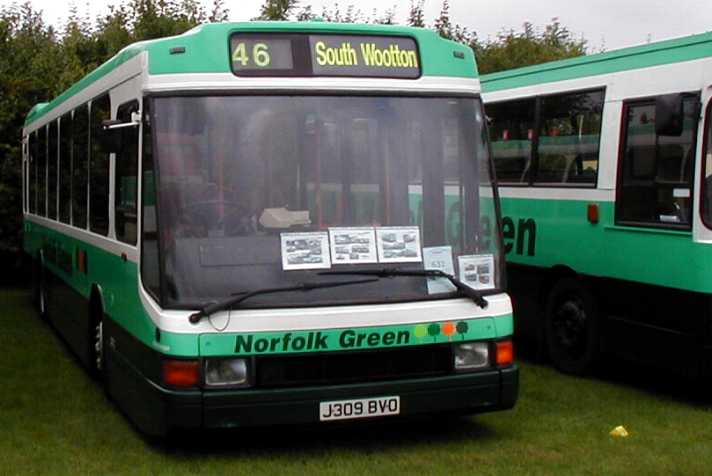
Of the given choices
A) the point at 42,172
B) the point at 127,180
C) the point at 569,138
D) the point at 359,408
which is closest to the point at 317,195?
the point at 359,408

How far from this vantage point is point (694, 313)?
375 inches

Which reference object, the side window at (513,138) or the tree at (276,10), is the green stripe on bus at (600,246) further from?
the tree at (276,10)

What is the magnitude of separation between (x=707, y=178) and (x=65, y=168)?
6438 mm

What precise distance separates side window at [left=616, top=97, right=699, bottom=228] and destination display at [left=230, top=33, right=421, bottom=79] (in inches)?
105

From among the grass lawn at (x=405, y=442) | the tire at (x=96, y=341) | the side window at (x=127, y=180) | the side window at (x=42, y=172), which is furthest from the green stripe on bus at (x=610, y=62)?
the side window at (x=42, y=172)

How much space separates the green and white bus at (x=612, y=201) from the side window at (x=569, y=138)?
0.7 inches

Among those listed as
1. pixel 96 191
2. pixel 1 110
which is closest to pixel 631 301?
pixel 96 191

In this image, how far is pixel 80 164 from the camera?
11.4 m

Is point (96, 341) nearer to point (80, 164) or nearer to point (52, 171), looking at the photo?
point (80, 164)

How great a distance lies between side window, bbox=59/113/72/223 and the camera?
480 inches

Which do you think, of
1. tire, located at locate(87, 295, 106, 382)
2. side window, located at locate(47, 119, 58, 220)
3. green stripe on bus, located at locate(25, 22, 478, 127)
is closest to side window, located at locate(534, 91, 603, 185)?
green stripe on bus, located at locate(25, 22, 478, 127)

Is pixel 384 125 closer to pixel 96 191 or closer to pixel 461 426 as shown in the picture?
pixel 461 426

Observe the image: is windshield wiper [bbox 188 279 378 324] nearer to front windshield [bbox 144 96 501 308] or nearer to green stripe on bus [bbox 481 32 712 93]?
front windshield [bbox 144 96 501 308]

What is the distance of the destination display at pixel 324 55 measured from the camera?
25.9 feet
